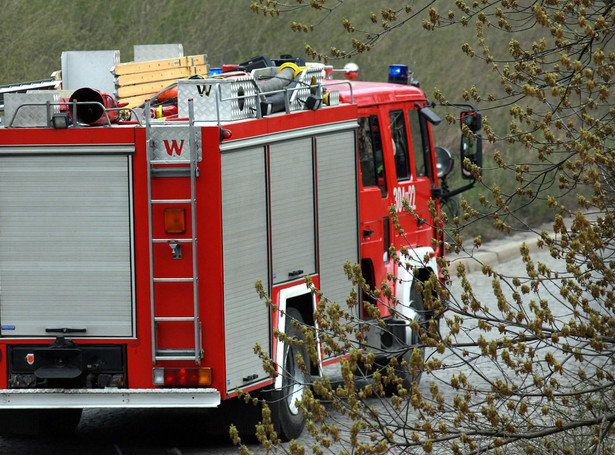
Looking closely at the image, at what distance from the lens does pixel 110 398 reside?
736 cm

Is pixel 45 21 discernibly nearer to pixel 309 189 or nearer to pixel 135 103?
pixel 135 103

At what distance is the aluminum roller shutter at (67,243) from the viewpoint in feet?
24.5

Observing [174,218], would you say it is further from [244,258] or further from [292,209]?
[292,209]

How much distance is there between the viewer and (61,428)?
8.83 metres

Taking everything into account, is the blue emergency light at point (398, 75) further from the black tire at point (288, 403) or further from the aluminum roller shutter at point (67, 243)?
the aluminum roller shutter at point (67, 243)

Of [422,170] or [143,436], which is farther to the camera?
[422,170]

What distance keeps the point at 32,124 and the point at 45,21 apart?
41.5 ft

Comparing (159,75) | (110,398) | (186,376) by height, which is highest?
(159,75)

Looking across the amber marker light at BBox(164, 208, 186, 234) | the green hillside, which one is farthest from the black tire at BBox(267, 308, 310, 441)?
the green hillside

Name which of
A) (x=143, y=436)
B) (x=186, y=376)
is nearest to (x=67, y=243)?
(x=186, y=376)

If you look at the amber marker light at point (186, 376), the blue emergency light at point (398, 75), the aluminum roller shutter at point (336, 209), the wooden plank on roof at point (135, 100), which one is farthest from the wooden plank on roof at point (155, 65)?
the amber marker light at point (186, 376)

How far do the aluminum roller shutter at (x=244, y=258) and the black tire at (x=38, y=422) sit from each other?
164 centimetres

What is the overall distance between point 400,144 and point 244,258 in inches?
122

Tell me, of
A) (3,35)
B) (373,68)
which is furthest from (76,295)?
(373,68)
